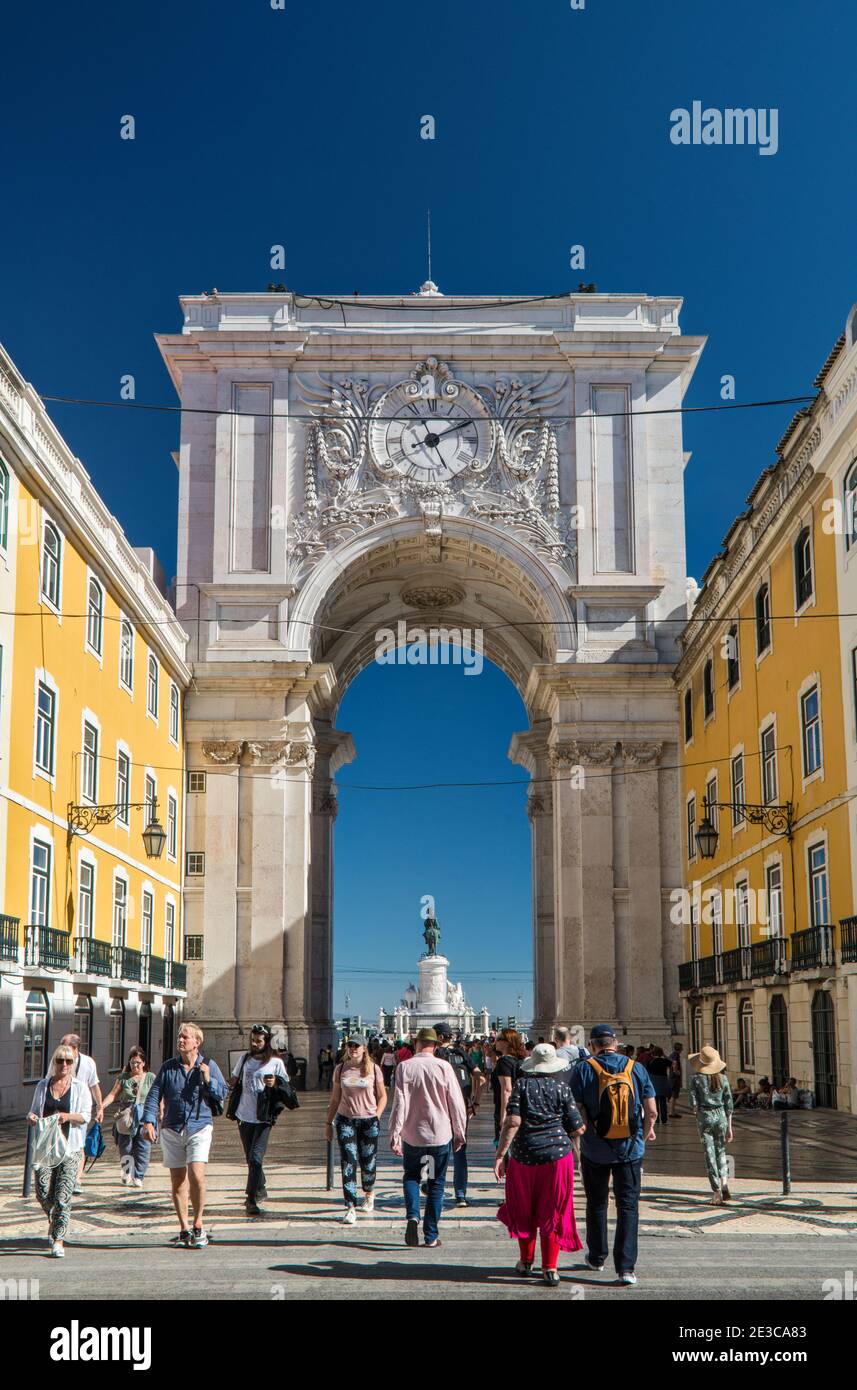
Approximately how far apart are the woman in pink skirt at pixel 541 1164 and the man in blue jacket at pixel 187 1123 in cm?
241

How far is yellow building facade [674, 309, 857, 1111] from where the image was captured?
24.0 metres

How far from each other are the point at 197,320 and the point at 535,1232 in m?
37.0

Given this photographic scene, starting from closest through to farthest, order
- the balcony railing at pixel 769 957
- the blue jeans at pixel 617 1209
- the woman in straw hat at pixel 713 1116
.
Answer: the blue jeans at pixel 617 1209 → the woman in straw hat at pixel 713 1116 → the balcony railing at pixel 769 957

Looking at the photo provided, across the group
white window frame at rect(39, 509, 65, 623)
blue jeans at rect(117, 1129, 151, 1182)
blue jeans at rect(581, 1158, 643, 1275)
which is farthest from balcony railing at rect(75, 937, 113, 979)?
blue jeans at rect(581, 1158, 643, 1275)

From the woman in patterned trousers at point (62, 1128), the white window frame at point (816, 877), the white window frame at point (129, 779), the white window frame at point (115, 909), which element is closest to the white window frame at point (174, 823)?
the white window frame at point (129, 779)

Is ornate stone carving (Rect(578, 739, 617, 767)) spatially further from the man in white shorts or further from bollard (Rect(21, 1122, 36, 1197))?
bollard (Rect(21, 1122, 36, 1197))

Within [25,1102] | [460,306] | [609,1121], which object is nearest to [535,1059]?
[609,1121]

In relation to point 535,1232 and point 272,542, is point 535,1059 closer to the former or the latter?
point 535,1232

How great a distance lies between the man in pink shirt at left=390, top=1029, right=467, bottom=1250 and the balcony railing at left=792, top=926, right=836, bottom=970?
1281 cm

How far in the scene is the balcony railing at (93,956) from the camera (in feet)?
90.5

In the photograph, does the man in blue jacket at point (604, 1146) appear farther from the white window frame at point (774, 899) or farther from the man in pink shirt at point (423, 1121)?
the white window frame at point (774, 899)

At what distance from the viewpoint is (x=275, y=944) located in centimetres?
4084

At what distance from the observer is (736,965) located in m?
31.4

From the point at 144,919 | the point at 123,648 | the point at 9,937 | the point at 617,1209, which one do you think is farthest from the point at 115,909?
the point at 617,1209
